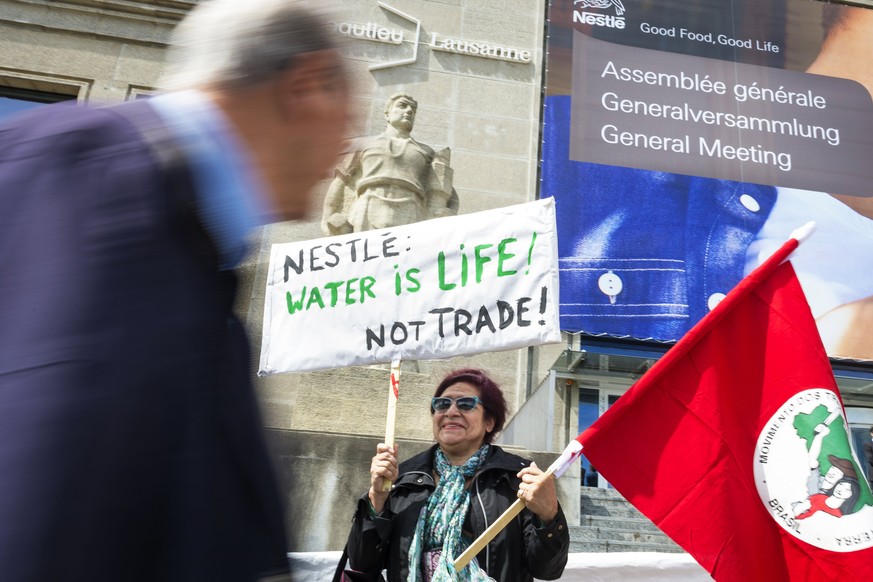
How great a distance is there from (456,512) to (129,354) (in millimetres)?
2121

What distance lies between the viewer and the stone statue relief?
25.4 feet

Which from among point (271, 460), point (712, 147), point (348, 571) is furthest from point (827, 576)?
point (712, 147)

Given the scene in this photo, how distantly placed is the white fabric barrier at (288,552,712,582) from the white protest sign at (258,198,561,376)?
3.04 feet

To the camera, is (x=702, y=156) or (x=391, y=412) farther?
(x=702, y=156)

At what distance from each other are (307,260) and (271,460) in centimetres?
337

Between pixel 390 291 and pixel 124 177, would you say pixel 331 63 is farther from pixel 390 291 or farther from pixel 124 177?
pixel 390 291

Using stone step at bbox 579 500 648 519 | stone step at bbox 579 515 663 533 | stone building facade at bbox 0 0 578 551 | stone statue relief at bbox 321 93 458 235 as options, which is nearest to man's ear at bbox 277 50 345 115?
stone building facade at bbox 0 0 578 551

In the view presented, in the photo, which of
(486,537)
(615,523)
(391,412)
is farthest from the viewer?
(615,523)

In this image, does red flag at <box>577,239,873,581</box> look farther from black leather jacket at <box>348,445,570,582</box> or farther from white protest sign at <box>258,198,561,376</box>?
white protest sign at <box>258,198,561,376</box>

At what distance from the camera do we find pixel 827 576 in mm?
2551

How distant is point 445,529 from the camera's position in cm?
254

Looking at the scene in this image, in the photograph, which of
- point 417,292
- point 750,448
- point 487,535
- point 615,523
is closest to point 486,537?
point 487,535

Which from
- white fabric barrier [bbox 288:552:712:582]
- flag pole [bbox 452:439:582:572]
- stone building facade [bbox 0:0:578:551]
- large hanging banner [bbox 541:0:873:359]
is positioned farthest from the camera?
large hanging banner [bbox 541:0:873:359]

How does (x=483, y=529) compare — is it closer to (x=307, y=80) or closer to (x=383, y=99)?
(x=307, y=80)
